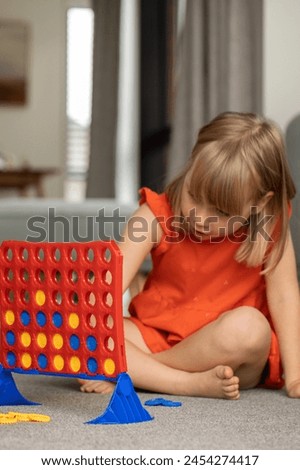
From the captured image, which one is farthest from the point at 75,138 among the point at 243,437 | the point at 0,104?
the point at 243,437

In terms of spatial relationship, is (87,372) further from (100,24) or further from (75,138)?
(75,138)

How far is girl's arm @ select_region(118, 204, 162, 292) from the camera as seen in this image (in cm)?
142

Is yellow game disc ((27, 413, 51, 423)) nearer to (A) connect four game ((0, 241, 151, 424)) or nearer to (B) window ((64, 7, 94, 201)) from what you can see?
(A) connect four game ((0, 241, 151, 424))

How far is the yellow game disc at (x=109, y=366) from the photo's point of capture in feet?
3.68

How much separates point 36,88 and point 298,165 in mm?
5124

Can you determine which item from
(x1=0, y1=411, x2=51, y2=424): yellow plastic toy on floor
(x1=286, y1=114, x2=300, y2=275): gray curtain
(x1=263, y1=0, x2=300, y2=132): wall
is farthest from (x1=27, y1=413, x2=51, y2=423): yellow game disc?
(x1=263, y1=0, x2=300, y2=132): wall

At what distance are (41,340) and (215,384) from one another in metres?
0.30

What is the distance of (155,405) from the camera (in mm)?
1265

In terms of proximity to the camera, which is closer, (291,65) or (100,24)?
(291,65)

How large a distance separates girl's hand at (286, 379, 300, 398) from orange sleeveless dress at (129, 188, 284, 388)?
8cm

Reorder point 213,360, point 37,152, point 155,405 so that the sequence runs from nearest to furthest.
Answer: point 155,405, point 213,360, point 37,152

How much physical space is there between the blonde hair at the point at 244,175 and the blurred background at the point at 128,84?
426 millimetres

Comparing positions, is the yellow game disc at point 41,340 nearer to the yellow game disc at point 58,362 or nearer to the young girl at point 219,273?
the yellow game disc at point 58,362

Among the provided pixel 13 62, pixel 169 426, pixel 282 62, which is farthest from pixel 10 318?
pixel 13 62
